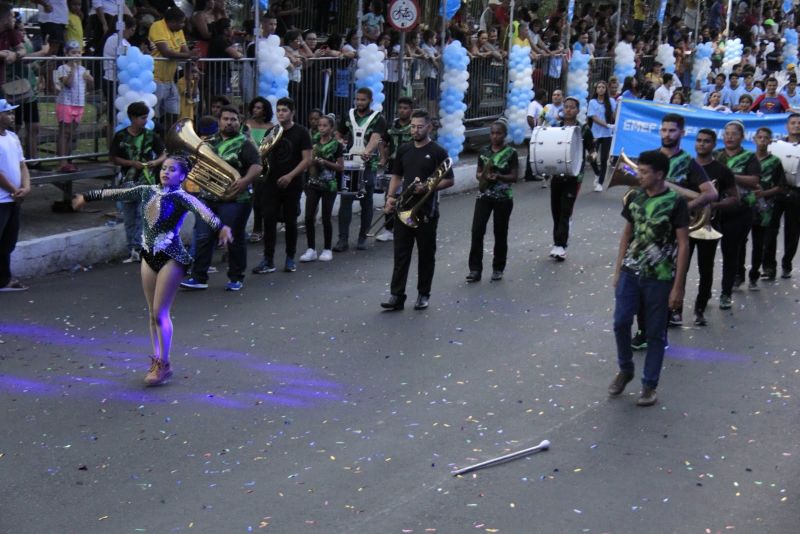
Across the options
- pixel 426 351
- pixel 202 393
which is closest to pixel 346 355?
pixel 426 351

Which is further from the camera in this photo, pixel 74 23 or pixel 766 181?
pixel 74 23

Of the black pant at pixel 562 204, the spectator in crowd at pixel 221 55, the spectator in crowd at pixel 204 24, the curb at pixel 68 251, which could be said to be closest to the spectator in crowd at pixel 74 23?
the spectator in crowd at pixel 204 24

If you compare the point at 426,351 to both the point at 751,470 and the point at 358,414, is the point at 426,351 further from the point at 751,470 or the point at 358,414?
the point at 751,470

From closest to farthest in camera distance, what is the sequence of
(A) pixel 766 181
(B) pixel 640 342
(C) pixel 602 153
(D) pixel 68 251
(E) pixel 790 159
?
1. (B) pixel 640 342
2. (A) pixel 766 181
3. (E) pixel 790 159
4. (D) pixel 68 251
5. (C) pixel 602 153

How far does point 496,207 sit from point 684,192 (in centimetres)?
302

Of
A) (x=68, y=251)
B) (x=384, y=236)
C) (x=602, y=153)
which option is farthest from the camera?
(x=602, y=153)

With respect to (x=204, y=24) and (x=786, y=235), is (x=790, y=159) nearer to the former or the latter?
(x=786, y=235)

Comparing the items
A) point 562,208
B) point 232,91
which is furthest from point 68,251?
point 562,208

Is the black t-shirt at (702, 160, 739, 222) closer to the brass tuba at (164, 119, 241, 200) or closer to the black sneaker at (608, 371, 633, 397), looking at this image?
the black sneaker at (608, 371, 633, 397)

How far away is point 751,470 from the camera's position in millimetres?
6914

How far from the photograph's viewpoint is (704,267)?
A: 10.6m

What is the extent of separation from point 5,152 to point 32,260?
129 centimetres

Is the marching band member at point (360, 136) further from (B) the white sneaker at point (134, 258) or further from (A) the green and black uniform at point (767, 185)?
(A) the green and black uniform at point (767, 185)

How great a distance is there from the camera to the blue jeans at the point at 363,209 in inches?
531
